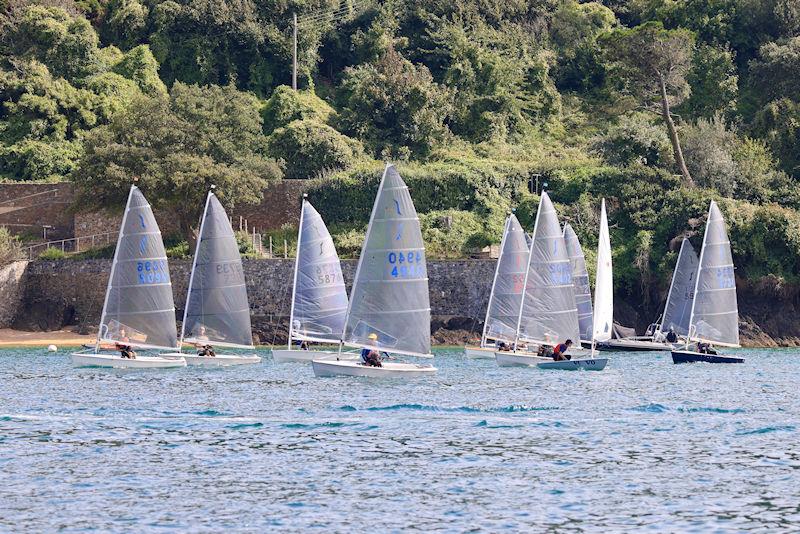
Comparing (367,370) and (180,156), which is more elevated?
(180,156)

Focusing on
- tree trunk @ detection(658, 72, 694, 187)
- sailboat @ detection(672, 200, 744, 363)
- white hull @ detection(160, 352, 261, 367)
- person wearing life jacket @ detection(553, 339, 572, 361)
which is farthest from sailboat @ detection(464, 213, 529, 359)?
tree trunk @ detection(658, 72, 694, 187)

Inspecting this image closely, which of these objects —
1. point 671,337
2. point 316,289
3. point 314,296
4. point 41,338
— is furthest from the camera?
point 41,338

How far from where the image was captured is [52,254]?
2714 inches

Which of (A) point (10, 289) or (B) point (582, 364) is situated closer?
(B) point (582, 364)

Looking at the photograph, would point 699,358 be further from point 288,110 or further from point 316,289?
point 288,110

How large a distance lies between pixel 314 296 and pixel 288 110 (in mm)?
26279

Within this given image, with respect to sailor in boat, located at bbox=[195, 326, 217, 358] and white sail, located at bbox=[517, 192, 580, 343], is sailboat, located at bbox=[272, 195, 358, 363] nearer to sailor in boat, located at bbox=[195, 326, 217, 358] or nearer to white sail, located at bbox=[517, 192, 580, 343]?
sailor in boat, located at bbox=[195, 326, 217, 358]

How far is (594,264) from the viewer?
223 ft

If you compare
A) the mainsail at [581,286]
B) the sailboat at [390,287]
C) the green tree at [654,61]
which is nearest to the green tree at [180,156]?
the mainsail at [581,286]

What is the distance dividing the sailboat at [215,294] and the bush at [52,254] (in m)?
16.6

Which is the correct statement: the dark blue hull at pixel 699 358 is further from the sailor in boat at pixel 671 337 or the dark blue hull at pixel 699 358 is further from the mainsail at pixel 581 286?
the sailor in boat at pixel 671 337

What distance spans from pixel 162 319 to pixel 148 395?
34.9 ft

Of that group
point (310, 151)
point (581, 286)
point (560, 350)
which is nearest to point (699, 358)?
point (560, 350)

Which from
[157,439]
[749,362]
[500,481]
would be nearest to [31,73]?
[749,362]
